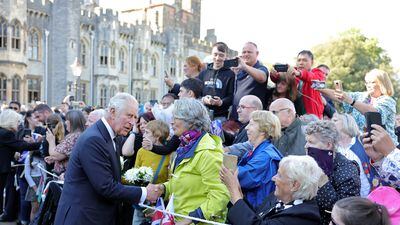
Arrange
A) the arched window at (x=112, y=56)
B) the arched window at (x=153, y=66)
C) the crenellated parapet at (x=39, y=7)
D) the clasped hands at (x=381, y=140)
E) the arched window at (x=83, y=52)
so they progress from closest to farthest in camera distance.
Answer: the clasped hands at (x=381, y=140) < the crenellated parapet at (x=39, y=7) < the arched window at (x=83, y=52) < the arched window at (x=112, y=56) < the arched window at (x=153, y=66)

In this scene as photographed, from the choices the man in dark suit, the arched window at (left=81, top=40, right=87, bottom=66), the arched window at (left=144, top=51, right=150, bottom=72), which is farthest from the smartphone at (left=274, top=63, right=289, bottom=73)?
the arched window at (left=144, top=51, right=150, bottom=72)

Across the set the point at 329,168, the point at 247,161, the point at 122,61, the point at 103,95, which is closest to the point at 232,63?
the point at 247,161

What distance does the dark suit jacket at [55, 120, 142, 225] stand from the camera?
156 inches

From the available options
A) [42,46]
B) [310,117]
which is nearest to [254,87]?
[310,117]

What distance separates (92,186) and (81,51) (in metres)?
37.9

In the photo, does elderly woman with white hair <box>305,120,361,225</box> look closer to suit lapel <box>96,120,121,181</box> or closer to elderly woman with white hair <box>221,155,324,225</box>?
elderly woman with white hair <box>221,155,324,225</box>

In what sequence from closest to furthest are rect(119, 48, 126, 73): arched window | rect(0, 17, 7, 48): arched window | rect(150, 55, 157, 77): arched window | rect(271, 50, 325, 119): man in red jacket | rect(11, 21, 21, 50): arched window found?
rect(271, 50, 325, 119): man in red jacket < rect(0, 17, 7, 48): arched window < rect(11, 21, 21, 50): arched window < rect(119, 48, 126, 73): arched window < rect(150, 55, 157, 77): arched window

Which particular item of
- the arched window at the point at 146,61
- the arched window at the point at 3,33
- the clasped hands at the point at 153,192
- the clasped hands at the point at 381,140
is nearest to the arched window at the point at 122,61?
the arched window at the point at 146,61

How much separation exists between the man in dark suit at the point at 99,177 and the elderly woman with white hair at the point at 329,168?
5.57 feet

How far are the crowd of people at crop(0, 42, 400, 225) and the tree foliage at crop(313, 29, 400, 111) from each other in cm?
3569

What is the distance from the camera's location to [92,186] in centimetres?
401

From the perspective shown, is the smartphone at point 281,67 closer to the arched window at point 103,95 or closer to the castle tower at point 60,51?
the castle tower at point 60,51

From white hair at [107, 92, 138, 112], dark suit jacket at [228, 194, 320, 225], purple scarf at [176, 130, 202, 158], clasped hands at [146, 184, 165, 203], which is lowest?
clasped hands at [146, 184, 165, 203]

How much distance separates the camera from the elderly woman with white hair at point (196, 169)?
392 centimetres
